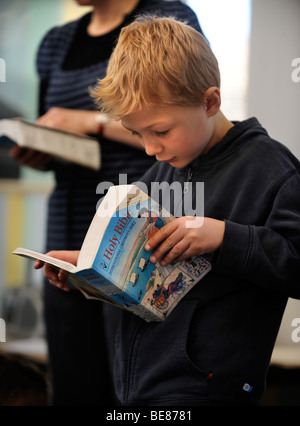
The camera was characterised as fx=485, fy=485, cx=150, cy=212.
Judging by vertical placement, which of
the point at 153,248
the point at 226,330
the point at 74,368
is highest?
the point at 153,248

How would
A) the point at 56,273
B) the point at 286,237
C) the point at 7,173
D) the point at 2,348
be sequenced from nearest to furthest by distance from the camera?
the point at 286,237 → the point at 56,273 → the point at 2,348 → the point at 7,173

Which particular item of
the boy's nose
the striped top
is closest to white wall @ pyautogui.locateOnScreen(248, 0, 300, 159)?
the striped top

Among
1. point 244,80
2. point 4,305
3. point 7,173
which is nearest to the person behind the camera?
point 244,80

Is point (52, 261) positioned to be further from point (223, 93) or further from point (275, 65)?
point (275, 65)

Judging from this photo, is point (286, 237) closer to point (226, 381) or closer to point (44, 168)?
point (226, 381)

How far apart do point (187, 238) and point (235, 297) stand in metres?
0.16

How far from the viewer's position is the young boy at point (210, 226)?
0.76 m

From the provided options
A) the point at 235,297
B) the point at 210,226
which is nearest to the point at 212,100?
the point at 210,226

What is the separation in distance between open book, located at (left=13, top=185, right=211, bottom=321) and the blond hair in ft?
0.54

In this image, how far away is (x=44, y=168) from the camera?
1283 millimetres

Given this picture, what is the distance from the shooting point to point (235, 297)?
0.83 m

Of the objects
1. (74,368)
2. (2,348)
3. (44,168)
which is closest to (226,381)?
(74,368)

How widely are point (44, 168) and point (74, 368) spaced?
1.71 ft
